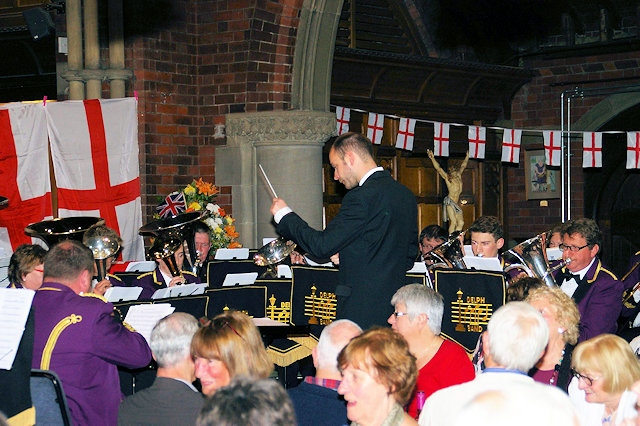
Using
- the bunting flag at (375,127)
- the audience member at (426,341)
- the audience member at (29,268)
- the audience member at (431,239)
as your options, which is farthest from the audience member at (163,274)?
the bunting flag at (375,127)

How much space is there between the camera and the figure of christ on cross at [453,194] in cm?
1334

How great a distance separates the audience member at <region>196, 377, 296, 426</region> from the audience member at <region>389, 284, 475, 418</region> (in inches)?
107

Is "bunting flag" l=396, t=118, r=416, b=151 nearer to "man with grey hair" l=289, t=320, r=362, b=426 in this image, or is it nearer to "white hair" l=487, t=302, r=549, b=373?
"man with grey hair" l=289, t=320, r=362, b=426

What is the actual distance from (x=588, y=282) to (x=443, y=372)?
2064mm

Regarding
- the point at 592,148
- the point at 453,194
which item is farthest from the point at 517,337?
the point at 592,148

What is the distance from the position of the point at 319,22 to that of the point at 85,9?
7.32 feet

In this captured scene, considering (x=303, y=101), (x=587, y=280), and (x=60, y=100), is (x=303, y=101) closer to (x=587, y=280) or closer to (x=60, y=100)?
(x=60, y=100)

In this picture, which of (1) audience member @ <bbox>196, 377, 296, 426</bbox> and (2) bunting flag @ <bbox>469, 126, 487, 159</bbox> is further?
(2) bunting flag @ <bbox>469, 126, 487, 159</bbox>

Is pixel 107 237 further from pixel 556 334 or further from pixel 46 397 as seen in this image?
pixel 556 334

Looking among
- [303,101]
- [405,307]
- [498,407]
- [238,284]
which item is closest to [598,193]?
[303,101]

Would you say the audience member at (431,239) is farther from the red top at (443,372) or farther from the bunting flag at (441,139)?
the red top at (443,372)

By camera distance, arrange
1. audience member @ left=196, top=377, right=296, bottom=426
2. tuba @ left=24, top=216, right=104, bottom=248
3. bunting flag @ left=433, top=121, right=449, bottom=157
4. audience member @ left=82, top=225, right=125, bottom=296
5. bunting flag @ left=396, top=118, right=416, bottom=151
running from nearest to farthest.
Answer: audience member @ left=196, top=377, right=296, bottom=426 < audience member @ left=82, top=225, right=125, bottom=296 < tuba @ left=24, top=216, right=104, bottom=248 < bunting flag @ left=396, top=118, right=416, bottom=151 < bunting flag @ left=433, top=121, right=449, bottom=157

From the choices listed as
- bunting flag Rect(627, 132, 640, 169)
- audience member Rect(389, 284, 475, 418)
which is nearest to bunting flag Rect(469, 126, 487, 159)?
bunting flag Rect(627, 132, 640, 169)

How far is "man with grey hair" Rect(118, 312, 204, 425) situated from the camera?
4270mm
